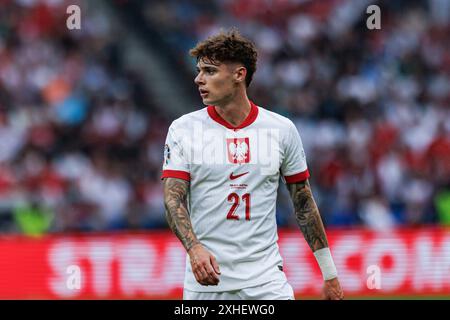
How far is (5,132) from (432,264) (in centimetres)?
600

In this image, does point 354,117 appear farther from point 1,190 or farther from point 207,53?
point 207,53

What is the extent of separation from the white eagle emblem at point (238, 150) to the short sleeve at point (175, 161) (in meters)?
0.27

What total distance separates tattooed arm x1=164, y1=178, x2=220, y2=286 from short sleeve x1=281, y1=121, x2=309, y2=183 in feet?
2.06

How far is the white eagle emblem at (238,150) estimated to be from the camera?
18.9 ft

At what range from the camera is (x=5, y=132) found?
13797 mm

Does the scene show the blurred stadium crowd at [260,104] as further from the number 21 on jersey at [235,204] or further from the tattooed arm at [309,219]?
the number 21 on jersey at [235,204]

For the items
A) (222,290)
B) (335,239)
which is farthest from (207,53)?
(335,239)

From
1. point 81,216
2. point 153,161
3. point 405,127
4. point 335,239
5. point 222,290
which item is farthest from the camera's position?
point 405,127

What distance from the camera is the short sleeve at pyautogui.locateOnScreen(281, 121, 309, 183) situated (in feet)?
19.4

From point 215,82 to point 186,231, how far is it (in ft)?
3.03
